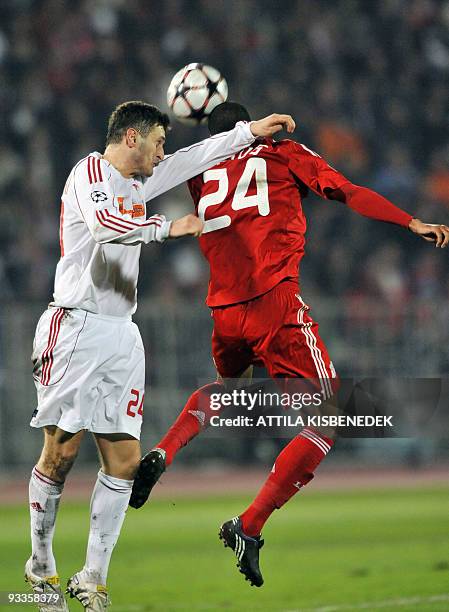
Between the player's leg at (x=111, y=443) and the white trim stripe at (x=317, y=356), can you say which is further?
the white trim stripe at (x=317, y=356)

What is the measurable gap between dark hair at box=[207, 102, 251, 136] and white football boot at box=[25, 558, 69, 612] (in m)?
2.48

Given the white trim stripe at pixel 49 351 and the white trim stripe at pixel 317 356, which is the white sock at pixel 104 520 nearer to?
the white trim stripe at pixel 49 351

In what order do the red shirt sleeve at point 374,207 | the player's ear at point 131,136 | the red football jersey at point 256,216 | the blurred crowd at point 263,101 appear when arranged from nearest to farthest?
the red shirt sleeve at point 374,207
the player's ear at point 131,136
the red football jersey at point 256,216
the blurred crowd at point 263,101

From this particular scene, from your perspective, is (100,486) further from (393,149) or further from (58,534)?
(393,149)

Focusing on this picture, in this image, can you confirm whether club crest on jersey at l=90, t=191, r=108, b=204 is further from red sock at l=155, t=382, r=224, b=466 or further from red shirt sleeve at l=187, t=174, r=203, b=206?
red sock at l=155, t=382, r=224, b=466

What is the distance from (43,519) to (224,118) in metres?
2.31

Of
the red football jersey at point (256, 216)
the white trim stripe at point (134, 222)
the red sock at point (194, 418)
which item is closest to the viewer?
the white trim stripe at point (134, 222)

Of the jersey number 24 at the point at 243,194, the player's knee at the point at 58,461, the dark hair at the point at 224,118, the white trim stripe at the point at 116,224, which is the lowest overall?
the player's knee at the point at 58,461

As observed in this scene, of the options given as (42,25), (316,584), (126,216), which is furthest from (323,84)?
(126,216)

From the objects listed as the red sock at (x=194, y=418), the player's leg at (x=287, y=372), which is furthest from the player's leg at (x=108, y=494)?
the player's leg at (x=287, y=372)

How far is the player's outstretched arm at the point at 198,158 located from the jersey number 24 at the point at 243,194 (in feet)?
0.32

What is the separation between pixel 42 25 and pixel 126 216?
10.4m

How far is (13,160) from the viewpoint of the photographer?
13984mm

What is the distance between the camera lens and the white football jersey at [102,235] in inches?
217
